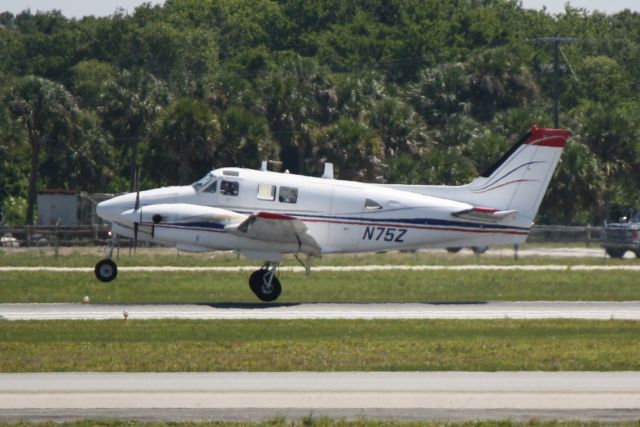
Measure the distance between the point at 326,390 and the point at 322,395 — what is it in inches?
16.1

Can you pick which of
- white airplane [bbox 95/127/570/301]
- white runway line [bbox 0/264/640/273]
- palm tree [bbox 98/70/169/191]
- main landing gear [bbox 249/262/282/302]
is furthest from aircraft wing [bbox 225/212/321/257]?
palm tree [bbox 98/70/169/191]

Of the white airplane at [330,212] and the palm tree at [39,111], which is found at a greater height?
the palm tree at [39,111]

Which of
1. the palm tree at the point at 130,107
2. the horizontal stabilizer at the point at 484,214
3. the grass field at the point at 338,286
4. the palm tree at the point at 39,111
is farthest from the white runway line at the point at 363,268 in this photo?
the palm tree at the point at 130,107

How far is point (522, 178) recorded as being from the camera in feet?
107

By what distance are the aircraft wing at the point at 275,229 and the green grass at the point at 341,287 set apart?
1829 millimetres

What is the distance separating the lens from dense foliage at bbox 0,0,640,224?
63281mm

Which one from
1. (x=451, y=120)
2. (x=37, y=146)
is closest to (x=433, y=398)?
(x=37, y=146)

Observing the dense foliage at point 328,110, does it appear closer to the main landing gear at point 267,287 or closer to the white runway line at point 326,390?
the main landing gear at point 267,287

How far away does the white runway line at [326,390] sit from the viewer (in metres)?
16.6

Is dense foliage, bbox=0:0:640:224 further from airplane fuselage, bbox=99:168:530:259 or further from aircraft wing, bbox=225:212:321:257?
aircraft wing, bbox=225:212:321:257

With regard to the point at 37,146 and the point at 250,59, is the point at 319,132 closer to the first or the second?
the point at 37,146

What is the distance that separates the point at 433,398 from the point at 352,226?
51.4 ft

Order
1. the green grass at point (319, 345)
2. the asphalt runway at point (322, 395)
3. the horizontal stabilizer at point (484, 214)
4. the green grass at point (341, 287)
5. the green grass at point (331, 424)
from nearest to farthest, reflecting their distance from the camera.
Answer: the green grass at point (331, 424) < the asphalt runway at point (322, 395) < the green grass at point (319, 345) < the horizontal stabilizer at point (484, 214) < the green grass at point (341, 287)

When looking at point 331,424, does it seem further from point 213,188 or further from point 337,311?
point 213,188
